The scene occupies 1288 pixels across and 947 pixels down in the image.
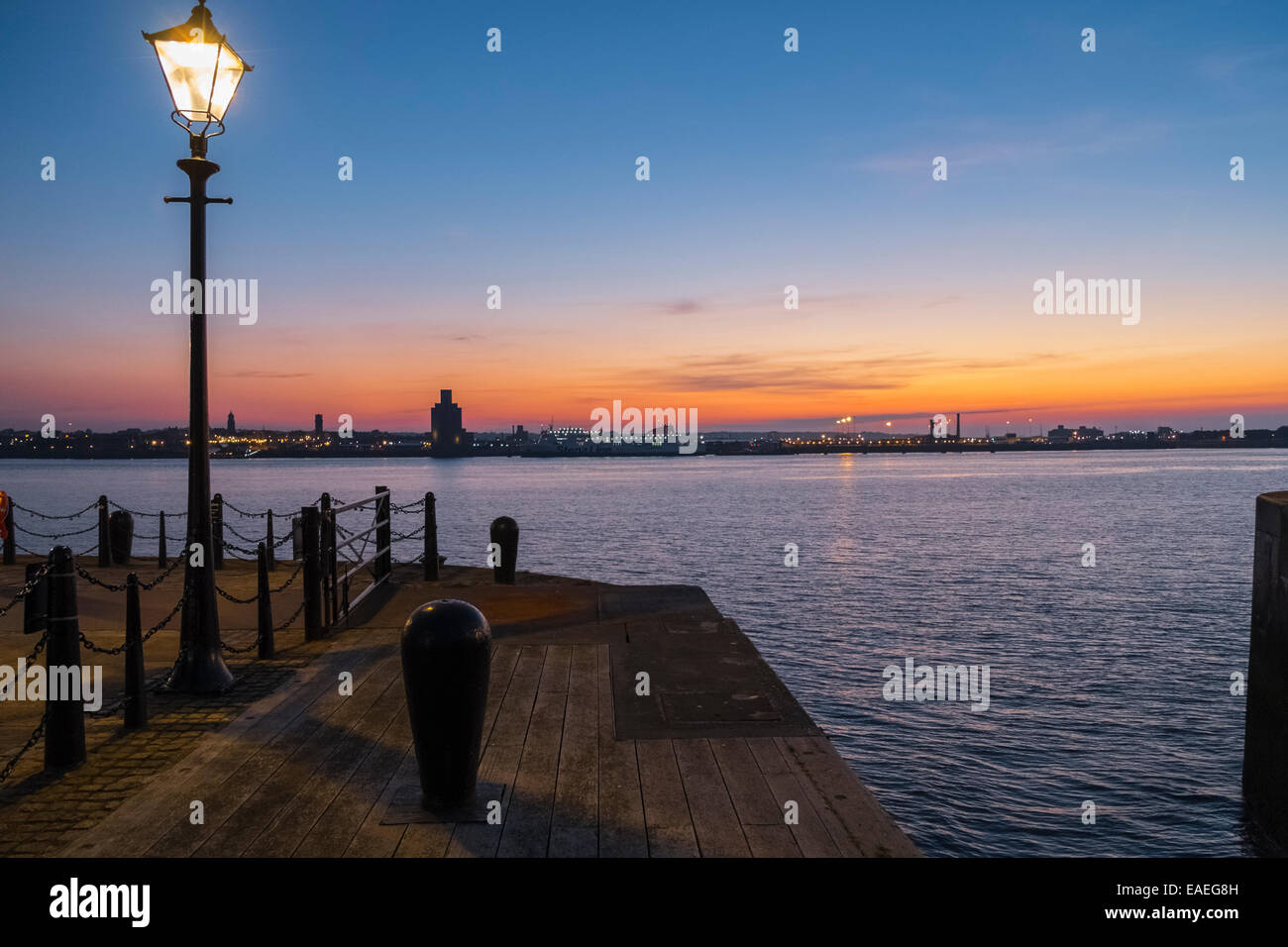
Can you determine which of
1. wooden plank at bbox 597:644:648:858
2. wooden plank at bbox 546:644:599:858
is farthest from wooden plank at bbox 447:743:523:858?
wooden plank at bbox 597:644:648:858

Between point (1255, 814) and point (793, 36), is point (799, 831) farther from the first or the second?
point (793, 36)

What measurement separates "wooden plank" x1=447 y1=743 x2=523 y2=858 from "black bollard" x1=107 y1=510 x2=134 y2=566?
16891mm

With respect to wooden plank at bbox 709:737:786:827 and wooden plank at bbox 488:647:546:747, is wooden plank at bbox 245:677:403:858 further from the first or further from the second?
wooden plank at bbox 709:737:786:827

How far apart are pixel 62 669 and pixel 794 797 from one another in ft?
16.8

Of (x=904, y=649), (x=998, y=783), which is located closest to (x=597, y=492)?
(x=904, y=649)

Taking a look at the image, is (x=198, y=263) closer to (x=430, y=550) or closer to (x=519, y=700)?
(x=519, y=700)

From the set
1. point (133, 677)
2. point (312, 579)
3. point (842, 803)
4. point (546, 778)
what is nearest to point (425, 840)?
point (546, 778)

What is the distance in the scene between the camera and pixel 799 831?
15.2ft

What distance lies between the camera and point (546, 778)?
558cm

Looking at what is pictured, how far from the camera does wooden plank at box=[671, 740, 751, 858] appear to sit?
447cm

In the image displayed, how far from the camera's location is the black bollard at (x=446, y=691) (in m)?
4.89

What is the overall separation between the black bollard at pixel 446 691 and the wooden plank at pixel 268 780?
954 mm

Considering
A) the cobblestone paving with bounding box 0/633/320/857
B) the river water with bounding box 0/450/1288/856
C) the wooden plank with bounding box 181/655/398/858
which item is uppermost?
the wooden plank with bounding box 181/655/398/858
